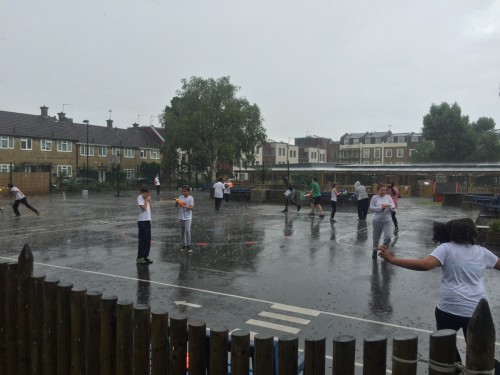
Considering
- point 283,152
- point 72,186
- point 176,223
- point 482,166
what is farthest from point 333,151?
point 176,223

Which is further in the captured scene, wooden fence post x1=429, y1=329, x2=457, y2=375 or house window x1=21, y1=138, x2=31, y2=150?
house window x1=21, y1=138, x2=31, y2=150

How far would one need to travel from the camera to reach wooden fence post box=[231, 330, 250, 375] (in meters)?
2.79

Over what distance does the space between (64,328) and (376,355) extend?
7.96 ft

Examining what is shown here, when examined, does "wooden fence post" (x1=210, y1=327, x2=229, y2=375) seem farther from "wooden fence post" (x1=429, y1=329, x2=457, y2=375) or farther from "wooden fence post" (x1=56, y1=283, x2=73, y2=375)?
"wooden fence post" (x1=56, y1=283, x2=73, y2=375)

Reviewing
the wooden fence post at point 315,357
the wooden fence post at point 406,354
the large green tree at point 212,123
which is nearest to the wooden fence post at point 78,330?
the wooden fence post at point 315,357

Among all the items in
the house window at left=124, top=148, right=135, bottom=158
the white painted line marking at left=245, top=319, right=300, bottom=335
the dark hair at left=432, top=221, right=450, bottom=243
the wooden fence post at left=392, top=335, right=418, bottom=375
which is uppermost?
the house window at left=124, top=148, right=135, bottom=158

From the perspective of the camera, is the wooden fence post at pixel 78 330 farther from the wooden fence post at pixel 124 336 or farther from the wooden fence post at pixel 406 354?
the wooden fence post at pixel 406 354

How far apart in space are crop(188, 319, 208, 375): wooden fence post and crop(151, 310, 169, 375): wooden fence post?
19cm

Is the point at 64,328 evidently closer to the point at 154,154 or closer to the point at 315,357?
the point at 315,357

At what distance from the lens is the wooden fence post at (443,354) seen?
2455mm

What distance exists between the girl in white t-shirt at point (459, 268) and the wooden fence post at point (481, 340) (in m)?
1.59

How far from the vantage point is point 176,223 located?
18562 millimetres

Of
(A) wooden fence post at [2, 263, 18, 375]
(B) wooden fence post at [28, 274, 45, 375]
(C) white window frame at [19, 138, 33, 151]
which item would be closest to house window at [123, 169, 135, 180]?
(C) white window frame at [19, 138, 33, 151]

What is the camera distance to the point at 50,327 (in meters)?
3.73
